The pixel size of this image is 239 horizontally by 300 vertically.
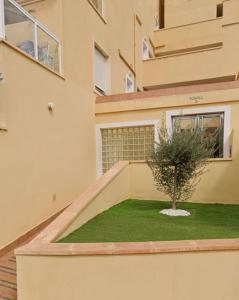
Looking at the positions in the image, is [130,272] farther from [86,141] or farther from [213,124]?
[213,124]

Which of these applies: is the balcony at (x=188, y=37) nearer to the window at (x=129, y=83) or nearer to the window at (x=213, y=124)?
the window at (x=129, y=83)

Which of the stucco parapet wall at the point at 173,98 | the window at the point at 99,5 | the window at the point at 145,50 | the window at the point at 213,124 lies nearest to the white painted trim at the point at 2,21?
the stucco parapet wall at the point at 173,98

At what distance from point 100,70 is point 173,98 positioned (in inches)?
145

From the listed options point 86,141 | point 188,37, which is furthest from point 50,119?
point 188,37

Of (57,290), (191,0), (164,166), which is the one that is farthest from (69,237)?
(191,0)

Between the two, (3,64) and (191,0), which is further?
(191,0)

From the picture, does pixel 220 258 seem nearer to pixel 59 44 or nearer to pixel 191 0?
pixel 59 44

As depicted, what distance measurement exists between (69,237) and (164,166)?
2.95 m

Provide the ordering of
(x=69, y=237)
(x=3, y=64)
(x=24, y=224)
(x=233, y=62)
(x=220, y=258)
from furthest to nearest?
(x=233, y=62) → (x=24, y=224) → (x=3, y=64) → (x=69, y=237) → (x=220, y=258)

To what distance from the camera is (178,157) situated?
19.2 feet

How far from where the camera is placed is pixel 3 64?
4.94 meters

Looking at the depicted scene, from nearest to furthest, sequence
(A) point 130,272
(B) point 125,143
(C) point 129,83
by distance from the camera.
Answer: (A) point 130,272 < (B) point 125,143 < (C) point 129,83

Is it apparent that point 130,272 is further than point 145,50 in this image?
No

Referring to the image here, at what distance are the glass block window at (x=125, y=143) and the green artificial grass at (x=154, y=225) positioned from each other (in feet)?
9.57
